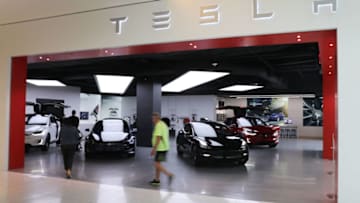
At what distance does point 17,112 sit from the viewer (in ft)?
27.3

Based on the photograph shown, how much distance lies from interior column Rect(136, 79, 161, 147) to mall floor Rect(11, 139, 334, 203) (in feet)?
12.6

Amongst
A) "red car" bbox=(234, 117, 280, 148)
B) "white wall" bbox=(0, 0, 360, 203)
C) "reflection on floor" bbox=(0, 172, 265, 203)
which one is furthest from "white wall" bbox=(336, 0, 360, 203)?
"red car" bbox=(234, 117, 280, 148)

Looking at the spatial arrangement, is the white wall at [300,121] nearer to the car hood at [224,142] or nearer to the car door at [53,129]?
the car hood at [224,142]

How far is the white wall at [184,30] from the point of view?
474cm

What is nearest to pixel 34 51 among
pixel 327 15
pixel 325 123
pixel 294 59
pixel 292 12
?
pixel 292 12

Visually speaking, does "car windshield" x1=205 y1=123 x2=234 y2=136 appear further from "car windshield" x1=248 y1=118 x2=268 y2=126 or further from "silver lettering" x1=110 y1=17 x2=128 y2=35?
"silver lettering" x1=110 y1=17 x2=128 y2=35

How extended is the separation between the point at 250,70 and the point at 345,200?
7.48m

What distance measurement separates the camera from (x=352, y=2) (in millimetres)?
4773

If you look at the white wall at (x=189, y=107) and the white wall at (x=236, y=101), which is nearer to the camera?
the white wall at (x=189, y=107)

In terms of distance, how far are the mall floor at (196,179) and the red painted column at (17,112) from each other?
426 mm

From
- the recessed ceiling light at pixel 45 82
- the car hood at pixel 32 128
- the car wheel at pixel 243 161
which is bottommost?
the car wheel at pixel 243 161

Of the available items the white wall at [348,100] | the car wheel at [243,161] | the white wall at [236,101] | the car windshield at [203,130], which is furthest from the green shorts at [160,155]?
the white wall at [236,101]

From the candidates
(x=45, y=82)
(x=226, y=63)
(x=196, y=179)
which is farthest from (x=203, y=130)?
(x=45, y=82)

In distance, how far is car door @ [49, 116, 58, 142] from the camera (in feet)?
41.5
